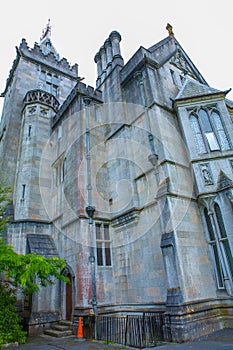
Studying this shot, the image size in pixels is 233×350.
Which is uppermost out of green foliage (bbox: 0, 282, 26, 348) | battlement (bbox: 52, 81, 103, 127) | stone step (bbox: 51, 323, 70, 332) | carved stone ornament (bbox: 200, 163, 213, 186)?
Answer: battlement (bbox: 52, 81, 103, 127)

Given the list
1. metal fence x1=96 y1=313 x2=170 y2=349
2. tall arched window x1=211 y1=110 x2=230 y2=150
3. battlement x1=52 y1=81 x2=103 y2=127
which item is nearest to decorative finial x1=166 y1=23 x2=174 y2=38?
battlement x1=52 y1=81 x2=103 y2=127

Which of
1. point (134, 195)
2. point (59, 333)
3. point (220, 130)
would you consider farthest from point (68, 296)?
point (220, 130)

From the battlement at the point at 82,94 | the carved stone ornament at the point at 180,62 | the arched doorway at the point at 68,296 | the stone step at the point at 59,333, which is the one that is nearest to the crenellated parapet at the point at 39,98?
the battlement at the point at 82,94

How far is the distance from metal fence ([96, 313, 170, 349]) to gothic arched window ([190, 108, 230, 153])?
8616 millimetres

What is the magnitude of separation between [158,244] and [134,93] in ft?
33.6

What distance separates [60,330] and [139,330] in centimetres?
514

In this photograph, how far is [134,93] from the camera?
16406mm

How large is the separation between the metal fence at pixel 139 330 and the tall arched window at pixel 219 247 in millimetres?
3373

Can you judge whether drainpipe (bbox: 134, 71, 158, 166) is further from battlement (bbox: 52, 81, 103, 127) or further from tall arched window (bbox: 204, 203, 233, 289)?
battlement (bbox: 52, 81, 103, 127)

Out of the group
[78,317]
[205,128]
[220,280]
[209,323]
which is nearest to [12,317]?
[78,317]

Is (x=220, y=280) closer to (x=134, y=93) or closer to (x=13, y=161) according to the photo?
(x=134, y=93)

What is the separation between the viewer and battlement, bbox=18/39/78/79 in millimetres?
27142

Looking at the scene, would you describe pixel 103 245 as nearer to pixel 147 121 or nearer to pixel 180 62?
pixel 147 121

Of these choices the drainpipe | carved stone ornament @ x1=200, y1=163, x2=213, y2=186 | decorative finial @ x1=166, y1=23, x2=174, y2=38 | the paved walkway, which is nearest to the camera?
the paved walkway
